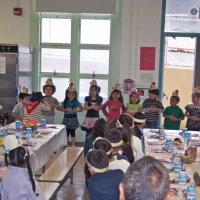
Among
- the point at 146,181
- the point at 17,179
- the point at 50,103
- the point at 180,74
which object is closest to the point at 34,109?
the point at 50,103

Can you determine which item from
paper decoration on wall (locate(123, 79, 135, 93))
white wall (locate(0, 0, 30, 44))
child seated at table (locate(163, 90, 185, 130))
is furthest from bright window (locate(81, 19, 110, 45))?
child seated at table (locate(163, 90, 185, 130))

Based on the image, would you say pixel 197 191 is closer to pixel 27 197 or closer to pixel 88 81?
pixel 27 197

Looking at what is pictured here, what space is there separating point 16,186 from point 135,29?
20.1 feet

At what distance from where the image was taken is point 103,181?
120 inches

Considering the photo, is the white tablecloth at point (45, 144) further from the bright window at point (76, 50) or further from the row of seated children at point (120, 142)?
the bright window at point (76, 50)

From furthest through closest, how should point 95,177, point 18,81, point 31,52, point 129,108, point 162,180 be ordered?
point 31,52 < point 18,81 < point 129,108 < point 95,177 < point 162,180

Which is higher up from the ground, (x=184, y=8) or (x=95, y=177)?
(x=184, y=8)

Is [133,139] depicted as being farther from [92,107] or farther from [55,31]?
[55,31]

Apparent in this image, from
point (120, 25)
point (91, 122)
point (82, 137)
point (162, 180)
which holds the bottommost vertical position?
point (82, 137)

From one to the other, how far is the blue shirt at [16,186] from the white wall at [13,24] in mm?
6127

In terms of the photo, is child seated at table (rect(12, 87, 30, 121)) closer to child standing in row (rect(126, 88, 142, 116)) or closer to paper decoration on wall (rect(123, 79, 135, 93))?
child standing in row (rect(126, 88, 142, 116))

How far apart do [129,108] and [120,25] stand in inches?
86.9

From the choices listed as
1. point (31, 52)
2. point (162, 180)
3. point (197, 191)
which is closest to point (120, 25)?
point (31, 52)

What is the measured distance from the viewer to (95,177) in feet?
10.2
